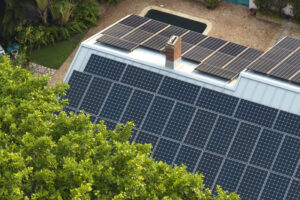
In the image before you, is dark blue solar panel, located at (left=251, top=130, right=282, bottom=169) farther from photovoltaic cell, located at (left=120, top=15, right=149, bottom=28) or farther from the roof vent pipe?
photovoltaic cell, located at (left=120, top=15, right=149, bottom=28)

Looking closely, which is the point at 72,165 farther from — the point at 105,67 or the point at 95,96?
the point at 105,67

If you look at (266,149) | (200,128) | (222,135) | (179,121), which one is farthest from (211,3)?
(266,149)

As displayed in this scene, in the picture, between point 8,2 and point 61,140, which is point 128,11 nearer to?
point 8,2

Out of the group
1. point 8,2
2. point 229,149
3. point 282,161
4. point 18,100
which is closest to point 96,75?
point 18,100

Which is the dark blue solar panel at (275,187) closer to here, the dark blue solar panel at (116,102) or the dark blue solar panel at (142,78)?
the dark blue solar panel at (142,78)

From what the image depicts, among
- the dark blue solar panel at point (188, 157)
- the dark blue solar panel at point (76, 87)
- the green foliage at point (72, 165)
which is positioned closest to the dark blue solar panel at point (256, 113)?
the dark blue solar panel at point (188, 157)

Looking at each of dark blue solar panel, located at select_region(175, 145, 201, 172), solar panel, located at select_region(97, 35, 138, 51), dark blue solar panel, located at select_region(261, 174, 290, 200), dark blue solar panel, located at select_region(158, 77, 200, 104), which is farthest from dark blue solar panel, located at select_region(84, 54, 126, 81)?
dark blue solar panel, located at select_region(261, 174, 290, 200)
